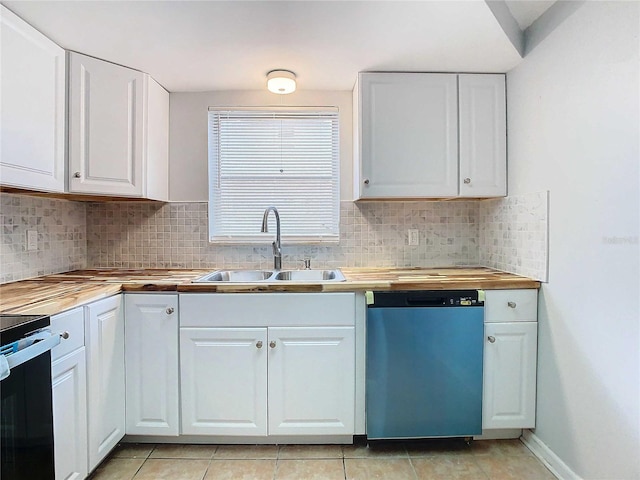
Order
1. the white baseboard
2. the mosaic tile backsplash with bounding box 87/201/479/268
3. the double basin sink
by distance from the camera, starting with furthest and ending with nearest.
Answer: the mosaic tile backsplash with bounding box 87/201/479/268 → the double basin sink → the white baseboard

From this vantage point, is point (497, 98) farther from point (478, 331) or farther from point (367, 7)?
point (478, 331)

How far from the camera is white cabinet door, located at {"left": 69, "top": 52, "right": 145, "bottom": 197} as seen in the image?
1859 mm

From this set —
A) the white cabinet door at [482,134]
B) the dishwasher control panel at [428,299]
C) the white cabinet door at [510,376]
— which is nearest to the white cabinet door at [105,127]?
the dishwasher control panel at [428,299]

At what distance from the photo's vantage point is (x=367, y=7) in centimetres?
153

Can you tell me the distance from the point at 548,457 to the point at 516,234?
116 centimetres

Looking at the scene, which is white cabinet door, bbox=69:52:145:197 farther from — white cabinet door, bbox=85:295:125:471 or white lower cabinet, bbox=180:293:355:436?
white lower cabinet, bbox=180:293:355:436

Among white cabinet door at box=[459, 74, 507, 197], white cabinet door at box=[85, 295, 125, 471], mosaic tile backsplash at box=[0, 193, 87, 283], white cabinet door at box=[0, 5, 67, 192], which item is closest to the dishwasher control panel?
white cabinet door at box=[459, 74, 507, 197]

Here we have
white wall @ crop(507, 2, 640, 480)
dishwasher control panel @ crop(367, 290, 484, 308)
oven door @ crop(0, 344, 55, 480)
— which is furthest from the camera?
dishwasher control panel @ crop(367, 290, 484, 308)

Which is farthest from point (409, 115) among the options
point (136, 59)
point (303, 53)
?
point (136, 59)

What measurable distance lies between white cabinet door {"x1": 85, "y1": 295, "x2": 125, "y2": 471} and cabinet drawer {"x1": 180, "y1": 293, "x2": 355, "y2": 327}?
1.05 ft

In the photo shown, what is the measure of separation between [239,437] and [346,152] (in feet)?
6.16

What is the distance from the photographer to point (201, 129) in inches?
95.8

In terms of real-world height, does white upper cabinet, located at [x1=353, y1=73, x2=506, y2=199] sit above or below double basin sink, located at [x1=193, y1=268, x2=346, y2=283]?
above

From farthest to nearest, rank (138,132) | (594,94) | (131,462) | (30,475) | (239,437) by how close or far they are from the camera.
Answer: (138,132) → (239,437) → (131,462) → (594,94) → (30,475)
